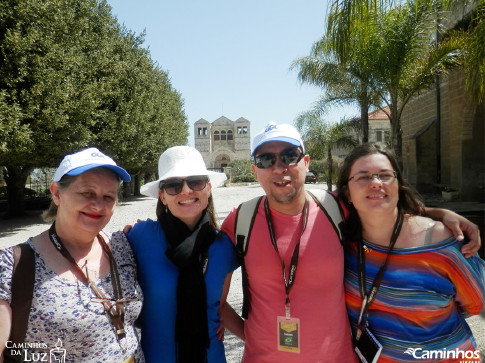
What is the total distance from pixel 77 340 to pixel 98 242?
1.78 feet

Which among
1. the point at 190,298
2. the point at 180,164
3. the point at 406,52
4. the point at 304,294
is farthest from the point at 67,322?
the point at 406,52

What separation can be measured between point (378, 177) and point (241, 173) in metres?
44.8

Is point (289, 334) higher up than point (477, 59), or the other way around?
point (477, 59)

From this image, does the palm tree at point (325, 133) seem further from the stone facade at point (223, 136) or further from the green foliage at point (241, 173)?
the stone facade at point (223, 136)

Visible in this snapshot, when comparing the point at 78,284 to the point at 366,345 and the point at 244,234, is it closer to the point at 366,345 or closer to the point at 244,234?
the point at 244,234

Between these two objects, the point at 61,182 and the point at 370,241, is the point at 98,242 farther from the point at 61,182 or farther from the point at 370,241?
the point at 370,241

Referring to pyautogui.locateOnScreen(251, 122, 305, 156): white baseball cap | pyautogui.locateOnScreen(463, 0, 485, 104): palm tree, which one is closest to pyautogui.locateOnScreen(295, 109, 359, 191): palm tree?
pyautogui.locateOnScreen(463, 0, 485, 104): palm tree

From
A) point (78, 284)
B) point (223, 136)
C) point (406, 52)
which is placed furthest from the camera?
point (223, 136)

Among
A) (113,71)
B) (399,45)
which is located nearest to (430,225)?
(399,45)

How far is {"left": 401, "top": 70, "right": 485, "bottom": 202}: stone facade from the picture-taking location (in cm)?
1309

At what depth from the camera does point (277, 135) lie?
2.39m

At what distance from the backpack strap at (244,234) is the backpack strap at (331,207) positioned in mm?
391

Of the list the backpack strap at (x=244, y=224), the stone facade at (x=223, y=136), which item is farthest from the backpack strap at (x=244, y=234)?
the stone facade at (x=223, y=136)

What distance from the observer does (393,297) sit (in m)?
2.01
